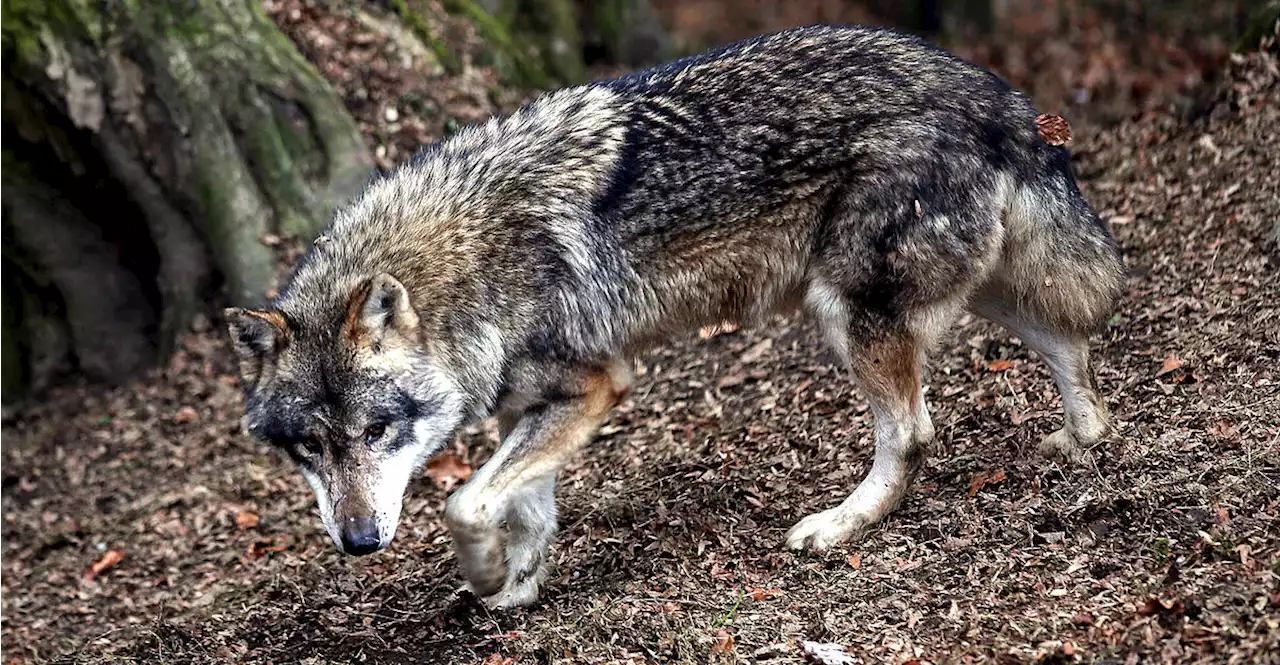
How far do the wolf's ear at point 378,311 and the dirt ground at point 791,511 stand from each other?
147 cm

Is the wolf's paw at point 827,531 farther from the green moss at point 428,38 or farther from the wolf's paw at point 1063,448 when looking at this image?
the green moss at point 428,38

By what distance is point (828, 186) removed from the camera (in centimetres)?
552

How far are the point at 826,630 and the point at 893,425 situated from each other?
1137 millimetres

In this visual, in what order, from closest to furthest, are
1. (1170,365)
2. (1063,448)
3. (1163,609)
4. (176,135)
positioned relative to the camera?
(1163,609) < (1063,448) < (1170,365) < (176,135)

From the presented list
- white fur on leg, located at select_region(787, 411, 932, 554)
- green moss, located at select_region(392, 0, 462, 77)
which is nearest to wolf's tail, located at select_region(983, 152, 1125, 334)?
white fur on leg, located at select_region(787, 411, 932, 554)

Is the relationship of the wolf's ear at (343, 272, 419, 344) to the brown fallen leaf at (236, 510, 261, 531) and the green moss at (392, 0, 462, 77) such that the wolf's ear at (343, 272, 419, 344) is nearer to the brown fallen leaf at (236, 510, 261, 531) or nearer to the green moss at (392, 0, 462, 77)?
the brown fallen leaf at (236, 510, 261, 531)

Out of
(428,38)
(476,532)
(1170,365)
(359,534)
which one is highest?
(428,38)

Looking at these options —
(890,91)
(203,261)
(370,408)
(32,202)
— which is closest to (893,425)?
(890,91)

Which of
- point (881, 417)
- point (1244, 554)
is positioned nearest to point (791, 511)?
point (881, 417)

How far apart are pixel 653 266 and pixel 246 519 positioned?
346cm

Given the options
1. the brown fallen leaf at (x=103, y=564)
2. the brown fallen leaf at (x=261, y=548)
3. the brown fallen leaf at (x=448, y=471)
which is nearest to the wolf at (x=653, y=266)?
the brown fallen leaf at (x=448, y=471)

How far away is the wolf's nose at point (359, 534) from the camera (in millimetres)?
5180

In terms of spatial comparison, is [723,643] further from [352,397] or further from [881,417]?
[352,397]

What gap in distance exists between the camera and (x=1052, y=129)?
5.81 meters
